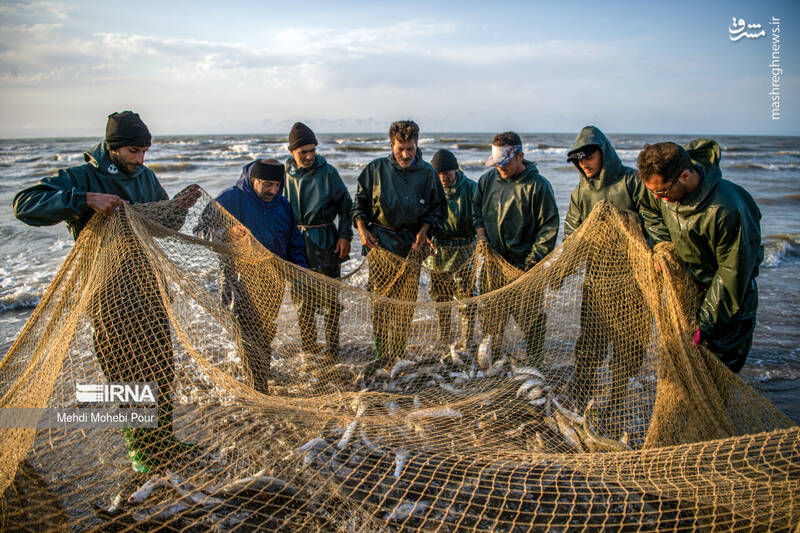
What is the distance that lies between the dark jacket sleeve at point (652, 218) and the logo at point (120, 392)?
434 centimetres

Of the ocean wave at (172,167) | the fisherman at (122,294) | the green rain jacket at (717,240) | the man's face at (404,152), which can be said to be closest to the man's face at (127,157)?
the fisherman at (122,294)

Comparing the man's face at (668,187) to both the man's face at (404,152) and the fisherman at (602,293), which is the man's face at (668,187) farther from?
the man's face at (404,152)

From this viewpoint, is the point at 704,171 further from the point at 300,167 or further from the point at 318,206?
the point at 300,167

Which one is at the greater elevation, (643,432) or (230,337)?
(230,337)

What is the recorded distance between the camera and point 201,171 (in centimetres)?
2706

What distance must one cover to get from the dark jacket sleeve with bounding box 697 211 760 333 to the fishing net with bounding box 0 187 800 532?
22 cm

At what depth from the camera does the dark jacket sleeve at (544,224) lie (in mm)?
4910

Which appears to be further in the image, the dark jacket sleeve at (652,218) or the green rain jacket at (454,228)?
the green rain jacket at (454,228)

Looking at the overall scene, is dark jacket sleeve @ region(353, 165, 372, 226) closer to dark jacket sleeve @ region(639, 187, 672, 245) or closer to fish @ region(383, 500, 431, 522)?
dark jacket sleeve @ region(639, 187, 672, 245)

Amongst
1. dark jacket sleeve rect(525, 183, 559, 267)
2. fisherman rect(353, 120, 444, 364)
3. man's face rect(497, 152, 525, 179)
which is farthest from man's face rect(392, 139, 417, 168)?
dark jacket sleeve rect(525, 183, 559, 267)

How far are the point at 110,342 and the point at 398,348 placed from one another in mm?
2729

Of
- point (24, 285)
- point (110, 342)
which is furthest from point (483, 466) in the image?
point (24, 285)

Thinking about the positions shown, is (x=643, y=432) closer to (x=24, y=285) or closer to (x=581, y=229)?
(x=581, y=229)

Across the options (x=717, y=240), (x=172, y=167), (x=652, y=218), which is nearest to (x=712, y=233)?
(x=717, y=240)
